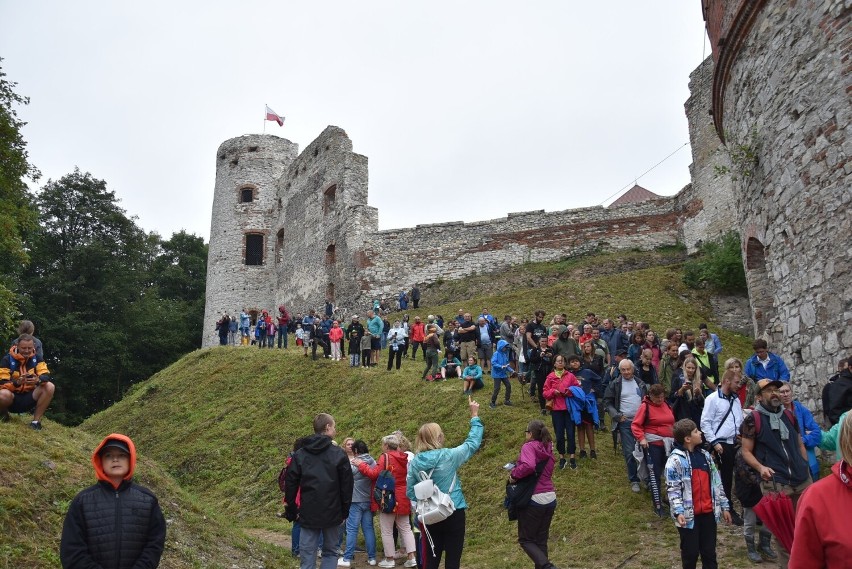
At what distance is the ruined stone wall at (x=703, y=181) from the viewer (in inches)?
861

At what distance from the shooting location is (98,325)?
99.7ft

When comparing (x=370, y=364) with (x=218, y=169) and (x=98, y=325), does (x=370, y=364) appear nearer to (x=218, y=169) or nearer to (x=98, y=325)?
(x=98, y=325)

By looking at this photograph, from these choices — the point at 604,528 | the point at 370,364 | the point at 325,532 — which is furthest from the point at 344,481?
the point at 370,364

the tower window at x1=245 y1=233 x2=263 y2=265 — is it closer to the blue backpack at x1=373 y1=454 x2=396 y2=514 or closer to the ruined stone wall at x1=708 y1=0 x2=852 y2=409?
the ruined stone wall at x1=708 y1=0 x2=852 y2=409

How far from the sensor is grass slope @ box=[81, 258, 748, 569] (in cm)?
782

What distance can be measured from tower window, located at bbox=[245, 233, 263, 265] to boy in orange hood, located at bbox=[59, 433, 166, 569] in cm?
3290

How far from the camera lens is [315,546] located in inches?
230

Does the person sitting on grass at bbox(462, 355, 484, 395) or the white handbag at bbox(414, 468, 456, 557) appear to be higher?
the person sitting on grass at bbox(462, 355, 484, 395)

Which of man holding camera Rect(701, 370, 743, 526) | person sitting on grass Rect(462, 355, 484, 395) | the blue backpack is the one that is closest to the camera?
man holding camera Rect(701, 370, 743, 526)

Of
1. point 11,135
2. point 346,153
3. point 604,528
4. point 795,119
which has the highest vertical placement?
point 346,153

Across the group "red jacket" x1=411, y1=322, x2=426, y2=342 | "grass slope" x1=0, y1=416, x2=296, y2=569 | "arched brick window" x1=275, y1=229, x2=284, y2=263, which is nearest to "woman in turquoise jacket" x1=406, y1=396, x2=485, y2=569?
"grass slope" x1=0, y1=416, x2=296, y2=569

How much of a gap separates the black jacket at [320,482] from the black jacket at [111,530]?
61.3 inches

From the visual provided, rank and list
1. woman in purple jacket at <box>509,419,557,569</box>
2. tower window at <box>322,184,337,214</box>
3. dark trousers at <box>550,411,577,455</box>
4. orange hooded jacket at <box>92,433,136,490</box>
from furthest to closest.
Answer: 1. tower window at <box>322,184,337,214</box>
2. dark trousers at <box>550,411,577,455</box>
3. woman in purple jacket at <box>509,419,557,569</box>
4. orange hooded jacket at <box>92,433,136,490</box>

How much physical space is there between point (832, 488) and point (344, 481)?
12.7 ft
